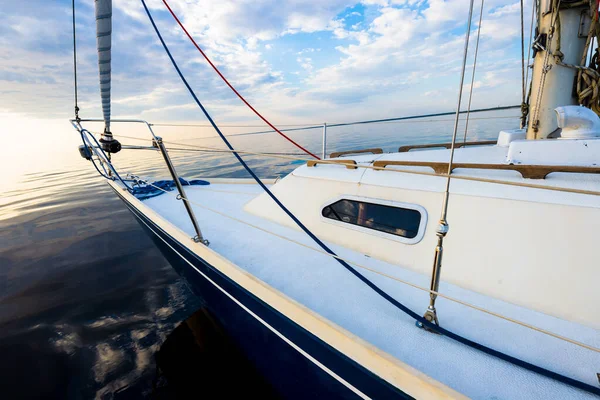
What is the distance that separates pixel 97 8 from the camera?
11.0 ft

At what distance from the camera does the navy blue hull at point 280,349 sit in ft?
4.89

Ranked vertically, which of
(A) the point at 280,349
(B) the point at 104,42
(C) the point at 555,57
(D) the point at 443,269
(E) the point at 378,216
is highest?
(B) the point at 104,42

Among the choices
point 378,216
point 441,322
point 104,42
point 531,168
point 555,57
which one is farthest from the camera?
point 104,42

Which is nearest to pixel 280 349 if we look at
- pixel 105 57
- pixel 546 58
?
pixel 546 58

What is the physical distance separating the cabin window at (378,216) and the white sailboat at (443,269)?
13 mm

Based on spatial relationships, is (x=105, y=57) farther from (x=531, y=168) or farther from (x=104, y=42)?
(x=531, y=168)

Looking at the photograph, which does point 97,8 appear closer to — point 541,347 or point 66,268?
point 66,268

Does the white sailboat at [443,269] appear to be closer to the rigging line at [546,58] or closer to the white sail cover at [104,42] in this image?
the rigging line at [546,58]

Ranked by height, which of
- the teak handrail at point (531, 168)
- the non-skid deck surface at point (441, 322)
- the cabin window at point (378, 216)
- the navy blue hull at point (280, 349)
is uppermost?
the teak handrail at point (531, 168)

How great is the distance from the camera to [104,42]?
375 centimetres

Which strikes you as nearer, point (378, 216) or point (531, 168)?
point (531, 168)

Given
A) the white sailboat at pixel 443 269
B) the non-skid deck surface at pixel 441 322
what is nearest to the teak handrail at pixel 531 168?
the white sailboat at pixel 443 269

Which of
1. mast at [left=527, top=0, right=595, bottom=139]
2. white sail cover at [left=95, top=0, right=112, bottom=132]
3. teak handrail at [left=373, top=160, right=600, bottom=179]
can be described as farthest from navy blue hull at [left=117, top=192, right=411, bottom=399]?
mast at [left=527, top=0, right=595, bottom=139]

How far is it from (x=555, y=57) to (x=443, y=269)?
2.68 metres
